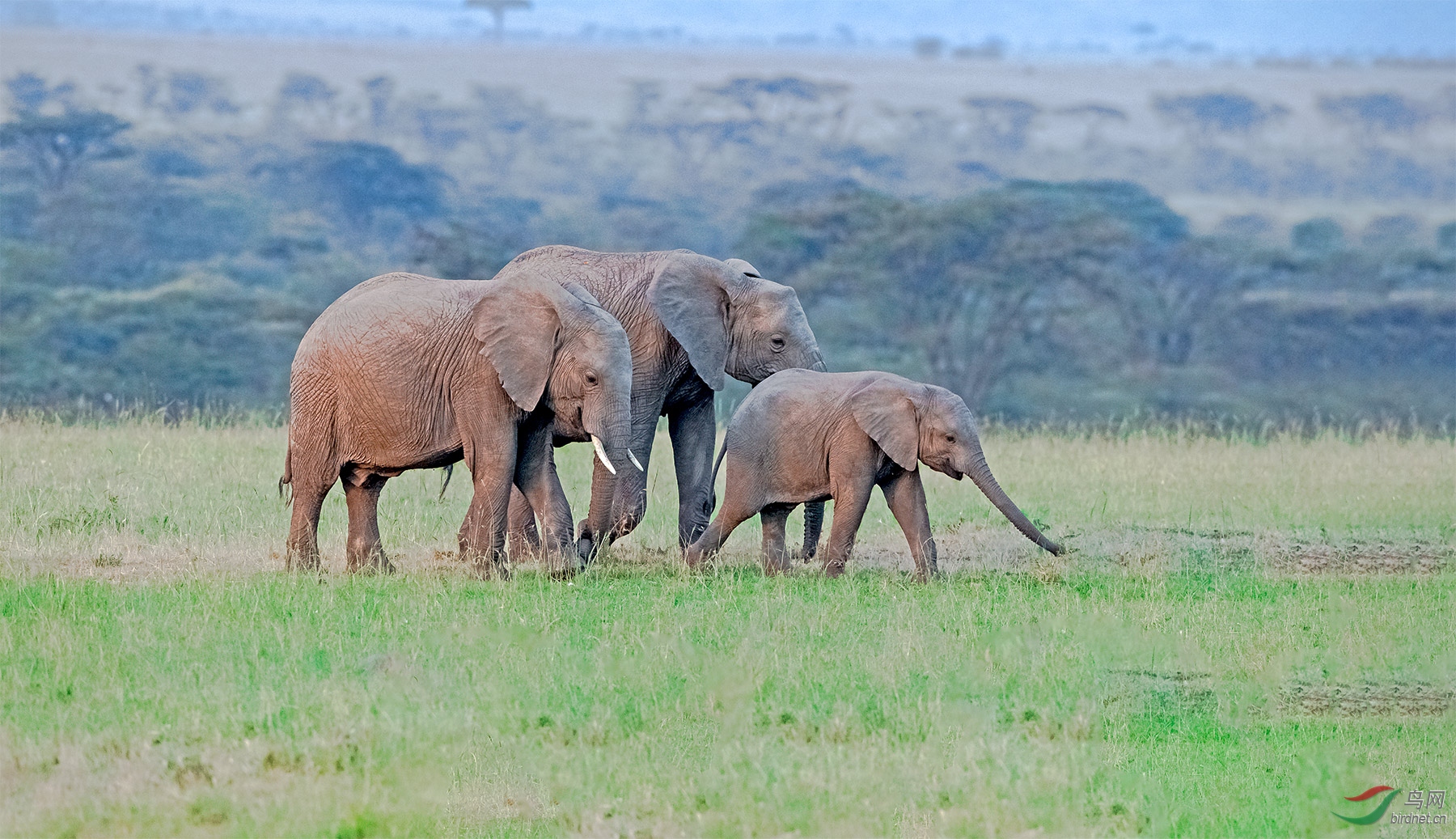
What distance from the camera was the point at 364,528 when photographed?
10.9 meters

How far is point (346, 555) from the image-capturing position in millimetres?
11148

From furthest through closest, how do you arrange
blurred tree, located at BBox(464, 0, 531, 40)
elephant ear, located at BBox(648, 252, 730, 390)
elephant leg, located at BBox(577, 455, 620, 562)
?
blurred tree, located at BBox(464, 0, 531, 40) < elephant ear, located at BBox(648, 252, 730, 390) < elephant leg, located at BBox(577, 455, 620, 562)

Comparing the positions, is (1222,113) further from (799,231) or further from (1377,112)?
(799,231)

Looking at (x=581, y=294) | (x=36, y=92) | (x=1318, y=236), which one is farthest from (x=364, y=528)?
(x=36, y=92)

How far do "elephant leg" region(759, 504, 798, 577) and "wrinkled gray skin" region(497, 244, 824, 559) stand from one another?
28.6 inches

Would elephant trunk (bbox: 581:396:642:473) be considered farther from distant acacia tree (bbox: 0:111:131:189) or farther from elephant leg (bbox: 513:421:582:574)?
distant acacia tree (bbox: 0:111:131:189)

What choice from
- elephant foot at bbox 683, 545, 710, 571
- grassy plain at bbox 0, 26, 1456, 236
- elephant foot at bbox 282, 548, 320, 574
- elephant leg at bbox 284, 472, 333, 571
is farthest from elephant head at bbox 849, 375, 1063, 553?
grassy plain at bbox 0, 26, 1456, 236

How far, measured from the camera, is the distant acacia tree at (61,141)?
143 ft

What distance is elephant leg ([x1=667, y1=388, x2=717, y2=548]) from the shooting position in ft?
A: 38.9

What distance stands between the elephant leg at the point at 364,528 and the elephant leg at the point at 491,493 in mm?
635

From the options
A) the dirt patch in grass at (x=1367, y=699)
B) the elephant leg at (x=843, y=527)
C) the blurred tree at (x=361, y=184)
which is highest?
the dirt patch in grass at (x=1367, y=699)

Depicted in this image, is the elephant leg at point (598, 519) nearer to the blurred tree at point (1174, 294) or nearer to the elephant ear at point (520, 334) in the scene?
the elephant ear at point (520, 334)

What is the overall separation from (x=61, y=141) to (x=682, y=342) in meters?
36.8

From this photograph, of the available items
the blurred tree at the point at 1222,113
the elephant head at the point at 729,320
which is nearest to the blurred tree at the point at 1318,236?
the blurred tree at the point at 1222,113
